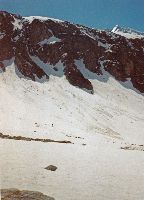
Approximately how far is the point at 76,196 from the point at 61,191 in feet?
2.79

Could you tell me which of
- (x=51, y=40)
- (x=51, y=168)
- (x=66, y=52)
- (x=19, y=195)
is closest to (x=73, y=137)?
(x=51, y=168)

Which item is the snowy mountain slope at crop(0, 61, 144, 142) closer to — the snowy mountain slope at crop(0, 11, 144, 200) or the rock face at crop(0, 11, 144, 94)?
the snowy mountain slope at crop(0, 11, 144, 200)

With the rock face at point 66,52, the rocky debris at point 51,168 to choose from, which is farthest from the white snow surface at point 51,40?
the rocky debris at point 51,168

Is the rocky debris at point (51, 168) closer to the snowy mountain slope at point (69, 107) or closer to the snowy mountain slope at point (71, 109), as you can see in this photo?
the snowy mountain slope at point (71, 109)

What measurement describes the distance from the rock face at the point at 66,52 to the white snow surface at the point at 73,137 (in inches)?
155

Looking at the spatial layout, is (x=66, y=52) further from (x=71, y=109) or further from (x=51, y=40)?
(x=71, y=109)

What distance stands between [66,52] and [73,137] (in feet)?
189

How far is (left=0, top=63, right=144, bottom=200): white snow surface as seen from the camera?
19.0 metres

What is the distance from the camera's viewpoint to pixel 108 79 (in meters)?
112

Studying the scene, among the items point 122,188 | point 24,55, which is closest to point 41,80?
point 24,55

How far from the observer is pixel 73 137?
57.6 meters

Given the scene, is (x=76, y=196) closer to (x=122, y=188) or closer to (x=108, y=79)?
(x=122, y=188)

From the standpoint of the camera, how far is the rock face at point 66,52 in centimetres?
10256

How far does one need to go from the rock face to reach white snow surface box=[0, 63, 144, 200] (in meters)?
3.94
